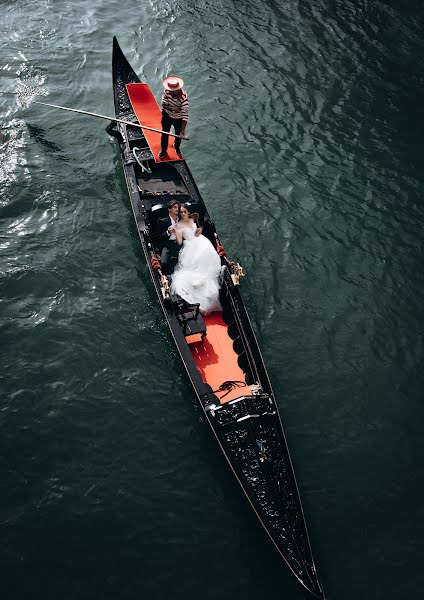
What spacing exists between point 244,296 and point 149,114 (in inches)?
274

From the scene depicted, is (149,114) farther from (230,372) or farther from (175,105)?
(230,372)

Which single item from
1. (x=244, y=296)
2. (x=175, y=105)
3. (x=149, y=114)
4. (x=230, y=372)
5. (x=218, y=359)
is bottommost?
(x=244, y=296)

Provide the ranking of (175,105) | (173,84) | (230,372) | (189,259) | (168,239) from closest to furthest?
1. (230,372)
2. (189,259)
3. (168,239)
4. (173,84)
5. (175,105)

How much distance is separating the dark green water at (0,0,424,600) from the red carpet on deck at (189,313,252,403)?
827mm

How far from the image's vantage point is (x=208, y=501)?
28.7 feet

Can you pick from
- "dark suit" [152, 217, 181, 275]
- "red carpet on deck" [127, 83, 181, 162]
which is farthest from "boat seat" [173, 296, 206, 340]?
"red carpet on deck" [127, 83, 181, 162]

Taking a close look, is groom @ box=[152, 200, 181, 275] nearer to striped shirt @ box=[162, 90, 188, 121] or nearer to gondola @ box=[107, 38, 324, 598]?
gondola @ box=[107, 38, 324, 598]

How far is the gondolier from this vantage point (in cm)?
1230

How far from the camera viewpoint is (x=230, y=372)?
961 cm

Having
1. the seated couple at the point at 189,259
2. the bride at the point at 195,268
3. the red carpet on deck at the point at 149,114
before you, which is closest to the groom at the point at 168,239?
the seated couple at the point at 189,259

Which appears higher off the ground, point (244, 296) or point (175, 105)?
point (175, 105)

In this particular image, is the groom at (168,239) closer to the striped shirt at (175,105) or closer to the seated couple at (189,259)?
the seated couple at (189,259)

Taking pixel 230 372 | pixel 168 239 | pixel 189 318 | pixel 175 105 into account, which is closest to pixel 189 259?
pixel 168 239

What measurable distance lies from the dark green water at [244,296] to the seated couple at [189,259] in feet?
3.95
